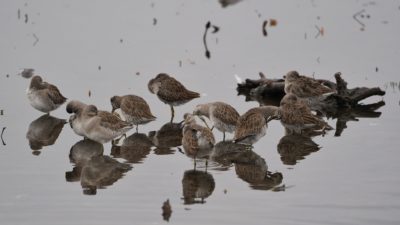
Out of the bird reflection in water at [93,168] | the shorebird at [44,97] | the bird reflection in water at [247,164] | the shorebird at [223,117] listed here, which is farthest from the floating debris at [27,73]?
the bird reflection in water at [247,164]

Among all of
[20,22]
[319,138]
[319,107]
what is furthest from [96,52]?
[319,138]

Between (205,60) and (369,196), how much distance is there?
12.4m

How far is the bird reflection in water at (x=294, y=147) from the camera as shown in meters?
15.2

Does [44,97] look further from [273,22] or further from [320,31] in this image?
[273,22]

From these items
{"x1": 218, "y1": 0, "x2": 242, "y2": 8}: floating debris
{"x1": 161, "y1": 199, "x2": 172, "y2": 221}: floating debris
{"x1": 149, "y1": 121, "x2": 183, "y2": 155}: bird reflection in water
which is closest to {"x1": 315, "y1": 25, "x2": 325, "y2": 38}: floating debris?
{"x1": 218, "y1": 0, "x2": 242, "y2": 8}: floating debris

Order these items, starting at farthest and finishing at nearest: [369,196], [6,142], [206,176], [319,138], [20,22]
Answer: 1. [20,22]
2. [319,138]
3. [6,142]
4. [206,176]
5. [369,196]

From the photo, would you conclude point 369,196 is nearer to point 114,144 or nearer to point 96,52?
point 114,144

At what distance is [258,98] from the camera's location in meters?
20.9

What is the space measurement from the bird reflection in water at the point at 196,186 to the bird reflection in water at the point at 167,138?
175 cm

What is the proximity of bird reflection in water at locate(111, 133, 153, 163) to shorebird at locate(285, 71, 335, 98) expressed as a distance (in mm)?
4439

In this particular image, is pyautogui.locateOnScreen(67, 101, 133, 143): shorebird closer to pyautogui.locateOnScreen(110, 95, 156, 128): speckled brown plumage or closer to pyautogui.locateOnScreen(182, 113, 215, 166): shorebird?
pyautogui.locateOnScreen(110, 95, 156, 128): speckled brown plumage

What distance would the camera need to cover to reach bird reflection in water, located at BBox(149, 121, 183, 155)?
51.7 feet

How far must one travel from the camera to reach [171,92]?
744 inches

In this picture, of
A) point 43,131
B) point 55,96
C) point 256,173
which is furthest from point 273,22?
point 256,173
